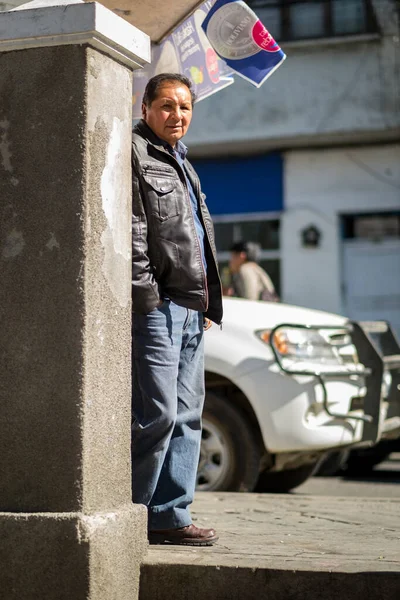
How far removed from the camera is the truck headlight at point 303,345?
689cm

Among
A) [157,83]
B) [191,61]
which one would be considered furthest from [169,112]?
[191,61]

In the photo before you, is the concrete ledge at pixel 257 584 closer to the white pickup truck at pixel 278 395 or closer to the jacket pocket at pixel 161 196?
the jacket pocket at pixel 161 196

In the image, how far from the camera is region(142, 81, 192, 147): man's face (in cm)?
450

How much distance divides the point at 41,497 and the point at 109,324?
2.08 feet

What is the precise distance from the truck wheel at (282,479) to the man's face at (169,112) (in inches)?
141

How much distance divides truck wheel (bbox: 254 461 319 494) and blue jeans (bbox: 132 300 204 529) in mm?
3121

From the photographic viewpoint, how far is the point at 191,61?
5465mm

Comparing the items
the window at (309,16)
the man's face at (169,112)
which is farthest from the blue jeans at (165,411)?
the window at (309,16)

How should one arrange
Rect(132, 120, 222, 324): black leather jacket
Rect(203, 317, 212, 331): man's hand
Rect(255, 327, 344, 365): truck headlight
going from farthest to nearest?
Rect(255, 327, 344, 365): truck headlight → Rect(203, 317, 212, 331): man's hand → Rect(132, 120, 222, 324): black leather jacket

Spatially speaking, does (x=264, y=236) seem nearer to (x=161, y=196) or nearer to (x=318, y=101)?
(x=318, y=101)

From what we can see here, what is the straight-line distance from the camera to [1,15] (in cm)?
381

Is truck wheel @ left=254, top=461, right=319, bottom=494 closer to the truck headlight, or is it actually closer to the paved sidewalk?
the truck headlight

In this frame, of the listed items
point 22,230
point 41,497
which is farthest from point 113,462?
point 22,230

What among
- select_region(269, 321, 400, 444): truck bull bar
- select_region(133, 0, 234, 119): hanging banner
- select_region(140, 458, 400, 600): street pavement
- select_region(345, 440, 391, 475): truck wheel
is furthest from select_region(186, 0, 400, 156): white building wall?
select_region(140, 458, 400, 600): street pavement
